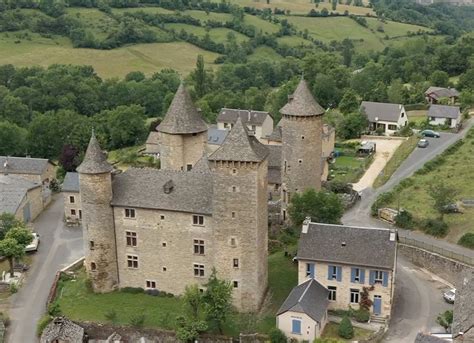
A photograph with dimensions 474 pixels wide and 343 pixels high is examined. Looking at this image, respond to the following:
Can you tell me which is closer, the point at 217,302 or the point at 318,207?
the point at 217,302

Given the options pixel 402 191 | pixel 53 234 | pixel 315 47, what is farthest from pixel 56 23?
pixel 402 191

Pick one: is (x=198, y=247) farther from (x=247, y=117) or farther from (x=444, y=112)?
(x=444, y=112)

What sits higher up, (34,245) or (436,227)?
(436,227)

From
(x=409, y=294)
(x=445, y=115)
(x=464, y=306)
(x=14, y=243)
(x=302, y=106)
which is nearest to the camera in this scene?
(x=464, y=306)

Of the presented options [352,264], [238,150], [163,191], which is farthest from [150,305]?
[352,264]

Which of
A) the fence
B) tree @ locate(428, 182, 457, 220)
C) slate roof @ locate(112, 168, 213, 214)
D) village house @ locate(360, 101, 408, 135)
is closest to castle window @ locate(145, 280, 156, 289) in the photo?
slate roof @ locate(112, 168, 213, 214)

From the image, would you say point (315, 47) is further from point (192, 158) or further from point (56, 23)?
point (192, 158)

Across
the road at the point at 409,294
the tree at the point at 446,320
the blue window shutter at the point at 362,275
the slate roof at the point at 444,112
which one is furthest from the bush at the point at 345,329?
the slate roof at the point at 444,112
